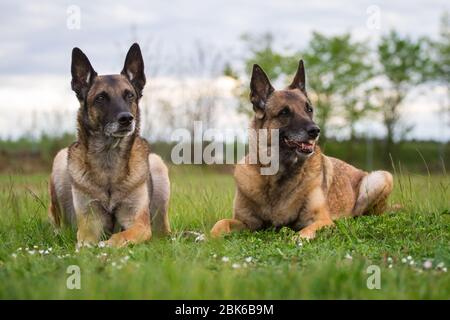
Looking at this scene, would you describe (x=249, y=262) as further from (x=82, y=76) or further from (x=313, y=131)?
(x=82, y=76)

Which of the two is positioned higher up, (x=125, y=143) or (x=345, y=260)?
(x=125, y=143)

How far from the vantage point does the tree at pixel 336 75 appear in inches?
1555

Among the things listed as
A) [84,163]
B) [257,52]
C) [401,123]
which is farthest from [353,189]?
[257,52]

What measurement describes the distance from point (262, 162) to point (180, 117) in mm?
14618

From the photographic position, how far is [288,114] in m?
7.29

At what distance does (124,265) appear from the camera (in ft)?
16.2

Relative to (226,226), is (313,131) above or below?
above

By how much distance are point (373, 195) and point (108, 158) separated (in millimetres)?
3819

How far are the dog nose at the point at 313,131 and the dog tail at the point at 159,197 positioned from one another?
6.31ft

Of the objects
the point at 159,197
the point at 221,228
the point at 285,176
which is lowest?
the point at 221,228

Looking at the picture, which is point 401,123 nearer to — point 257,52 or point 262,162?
point 257,52

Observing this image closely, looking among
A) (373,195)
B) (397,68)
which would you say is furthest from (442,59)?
(373,195)
